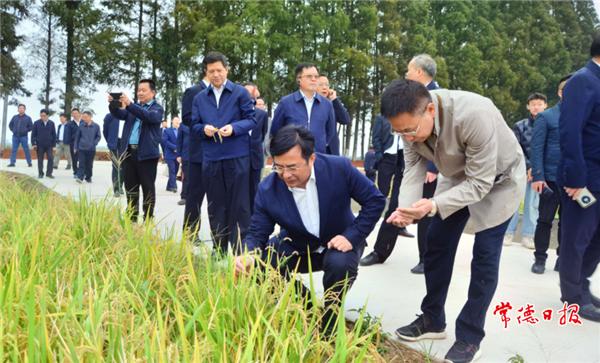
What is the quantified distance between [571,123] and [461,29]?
31.6 meters

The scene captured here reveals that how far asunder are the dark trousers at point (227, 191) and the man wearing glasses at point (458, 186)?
1948 mm

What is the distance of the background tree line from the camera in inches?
897

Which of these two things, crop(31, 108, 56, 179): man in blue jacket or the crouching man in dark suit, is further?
crop(31, 108, 56, 179): man in blue jacket

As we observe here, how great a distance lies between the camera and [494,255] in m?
2.73

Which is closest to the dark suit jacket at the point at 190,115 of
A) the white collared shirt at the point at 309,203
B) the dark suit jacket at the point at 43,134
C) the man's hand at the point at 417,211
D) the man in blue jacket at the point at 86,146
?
the white collared shirt at the point at 309,203

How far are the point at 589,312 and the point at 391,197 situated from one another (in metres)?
1.93

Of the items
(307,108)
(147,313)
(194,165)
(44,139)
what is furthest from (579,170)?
(44,139)

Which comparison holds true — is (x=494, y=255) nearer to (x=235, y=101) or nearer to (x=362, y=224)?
(x=362, y=224)

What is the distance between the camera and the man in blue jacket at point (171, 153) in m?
10.6

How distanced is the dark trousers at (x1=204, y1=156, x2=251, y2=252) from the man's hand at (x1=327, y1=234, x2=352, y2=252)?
1.93 m

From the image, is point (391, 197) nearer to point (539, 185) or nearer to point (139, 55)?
point (539, 185)

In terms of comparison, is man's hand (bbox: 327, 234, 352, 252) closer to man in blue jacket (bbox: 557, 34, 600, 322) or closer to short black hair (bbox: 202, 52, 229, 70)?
man in blue jacket (bbox: 557, 34, 600, 322)

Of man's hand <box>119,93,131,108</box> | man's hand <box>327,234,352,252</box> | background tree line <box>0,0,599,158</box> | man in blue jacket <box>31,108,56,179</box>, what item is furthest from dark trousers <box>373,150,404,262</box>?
background tree line <box>0,0,599,158</box>

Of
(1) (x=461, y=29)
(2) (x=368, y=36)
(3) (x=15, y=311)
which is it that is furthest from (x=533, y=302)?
(1) (x=461, y=29)
